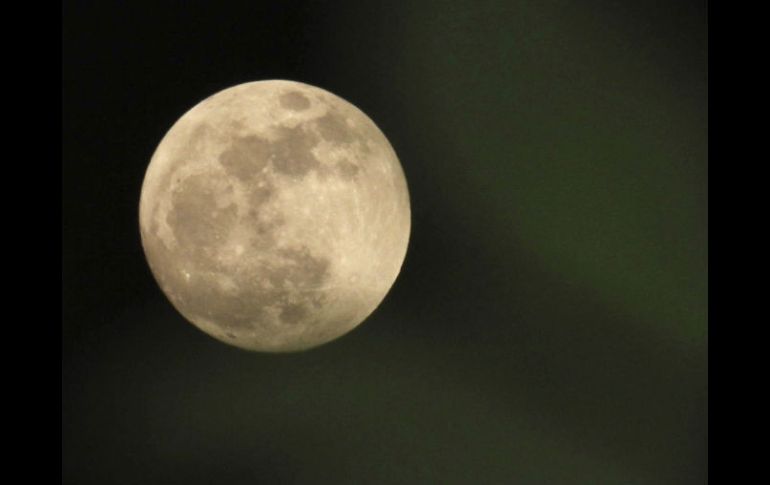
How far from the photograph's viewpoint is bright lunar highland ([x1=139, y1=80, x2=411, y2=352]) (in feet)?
6.06

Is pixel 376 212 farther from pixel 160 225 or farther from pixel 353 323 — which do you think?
pixel 160 225

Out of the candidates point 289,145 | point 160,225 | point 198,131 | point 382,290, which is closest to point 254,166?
point 289,145

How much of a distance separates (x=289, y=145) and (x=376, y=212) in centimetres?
33

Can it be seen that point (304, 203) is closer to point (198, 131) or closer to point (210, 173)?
point (210, 173)

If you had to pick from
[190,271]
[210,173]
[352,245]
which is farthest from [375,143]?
[190,271]

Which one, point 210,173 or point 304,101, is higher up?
point 304,101

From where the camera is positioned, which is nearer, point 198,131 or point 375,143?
point 198,131

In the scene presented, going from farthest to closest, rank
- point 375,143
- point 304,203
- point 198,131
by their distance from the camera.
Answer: point 375,143 < point 198,131 < point 304,203

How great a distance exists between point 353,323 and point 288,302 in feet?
1.02

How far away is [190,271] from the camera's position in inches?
76.2

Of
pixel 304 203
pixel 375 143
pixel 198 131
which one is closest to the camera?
pixel 304 203

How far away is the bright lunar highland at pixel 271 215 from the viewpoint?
1.85 m

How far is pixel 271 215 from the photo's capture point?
1835 millimetres

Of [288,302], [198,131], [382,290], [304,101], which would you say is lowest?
[288,302]
